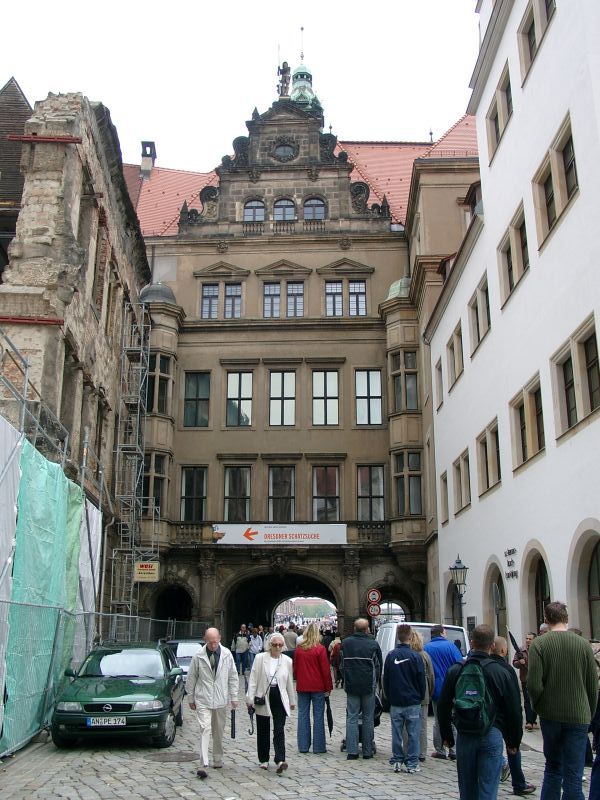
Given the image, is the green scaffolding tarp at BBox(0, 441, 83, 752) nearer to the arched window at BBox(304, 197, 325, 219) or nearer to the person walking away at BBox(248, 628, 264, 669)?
the person walking away at BBox(248, 628, 264, 669)

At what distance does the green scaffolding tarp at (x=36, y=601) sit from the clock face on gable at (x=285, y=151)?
72.0ft

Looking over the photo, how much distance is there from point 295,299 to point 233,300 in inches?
95.3

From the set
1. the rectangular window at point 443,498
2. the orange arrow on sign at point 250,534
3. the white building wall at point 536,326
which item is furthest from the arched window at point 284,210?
the rectangular window at point 443,498

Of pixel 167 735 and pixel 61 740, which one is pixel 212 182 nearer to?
pixel 167 735

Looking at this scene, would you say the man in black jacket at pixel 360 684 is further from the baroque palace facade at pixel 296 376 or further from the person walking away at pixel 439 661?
the baroque palace facade at pixel 296 376

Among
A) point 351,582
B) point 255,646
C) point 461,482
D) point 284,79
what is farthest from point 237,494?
point 284,79

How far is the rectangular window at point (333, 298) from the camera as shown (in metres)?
32.8

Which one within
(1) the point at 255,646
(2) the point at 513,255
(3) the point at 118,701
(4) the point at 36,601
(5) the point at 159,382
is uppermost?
(5) the point at 159,382

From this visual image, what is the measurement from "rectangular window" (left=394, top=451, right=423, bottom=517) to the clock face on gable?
13217mm

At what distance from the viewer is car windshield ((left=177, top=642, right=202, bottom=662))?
62.1ft

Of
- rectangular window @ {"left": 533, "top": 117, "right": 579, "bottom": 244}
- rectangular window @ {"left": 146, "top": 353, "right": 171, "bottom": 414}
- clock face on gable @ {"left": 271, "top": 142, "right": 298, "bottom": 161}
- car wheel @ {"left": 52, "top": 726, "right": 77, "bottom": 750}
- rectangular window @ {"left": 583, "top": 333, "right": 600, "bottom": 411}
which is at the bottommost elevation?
car wheel @ {"left": 52, "top": 726, "right": 77, "bottom": 750}

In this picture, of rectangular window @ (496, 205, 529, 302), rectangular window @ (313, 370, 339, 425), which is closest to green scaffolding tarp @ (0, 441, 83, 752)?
rectangular window @ (496, 205, 529, 302)

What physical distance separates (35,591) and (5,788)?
4483 mm

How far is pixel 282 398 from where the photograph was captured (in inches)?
1254
